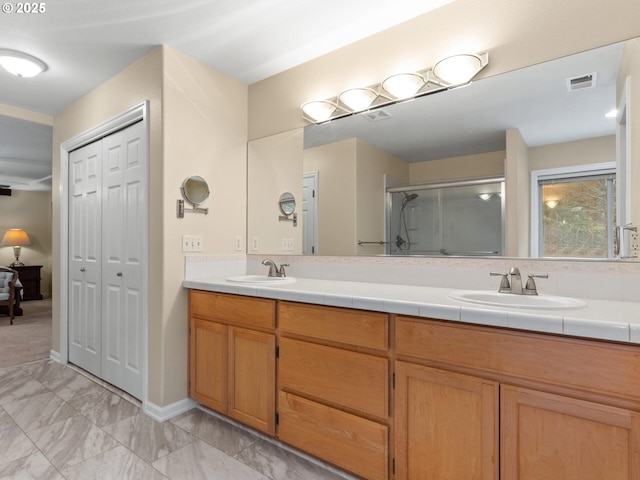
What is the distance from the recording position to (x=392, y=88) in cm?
205

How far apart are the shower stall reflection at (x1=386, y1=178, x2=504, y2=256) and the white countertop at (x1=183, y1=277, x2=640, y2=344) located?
0.26 meters

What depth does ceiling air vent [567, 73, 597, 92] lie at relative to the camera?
1.58m

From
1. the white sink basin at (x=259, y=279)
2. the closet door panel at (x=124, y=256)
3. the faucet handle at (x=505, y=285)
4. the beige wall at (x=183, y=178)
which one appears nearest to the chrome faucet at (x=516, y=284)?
the faucet handle at (x=505, y=285)

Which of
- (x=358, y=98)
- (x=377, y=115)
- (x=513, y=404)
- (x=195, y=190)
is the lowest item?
(x=513, y=404)

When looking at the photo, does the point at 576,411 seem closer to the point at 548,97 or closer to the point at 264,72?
the point at 548,97

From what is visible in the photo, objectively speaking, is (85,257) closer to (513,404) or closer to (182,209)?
(182,209)

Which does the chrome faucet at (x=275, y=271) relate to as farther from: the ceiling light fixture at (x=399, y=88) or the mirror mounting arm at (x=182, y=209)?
the ceiling light fixture at (x=399, y=88)

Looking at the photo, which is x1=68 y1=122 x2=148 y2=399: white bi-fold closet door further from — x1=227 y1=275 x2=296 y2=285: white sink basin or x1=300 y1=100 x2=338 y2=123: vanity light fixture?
x1=300 y1=100 x2=338 y2=123: vanity light fixture

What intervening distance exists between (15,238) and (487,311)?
27.7ft

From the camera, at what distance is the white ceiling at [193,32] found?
188cm

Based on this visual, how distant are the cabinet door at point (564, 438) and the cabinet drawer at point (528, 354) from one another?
0.06 meters

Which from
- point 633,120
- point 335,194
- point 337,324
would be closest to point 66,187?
point 335,194

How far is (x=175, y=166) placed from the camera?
2275 mm

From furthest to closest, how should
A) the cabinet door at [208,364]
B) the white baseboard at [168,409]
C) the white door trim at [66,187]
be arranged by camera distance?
the white door trim at [66,187]
the white baseboard at [168,409]
the cabinet door at [208,364]
